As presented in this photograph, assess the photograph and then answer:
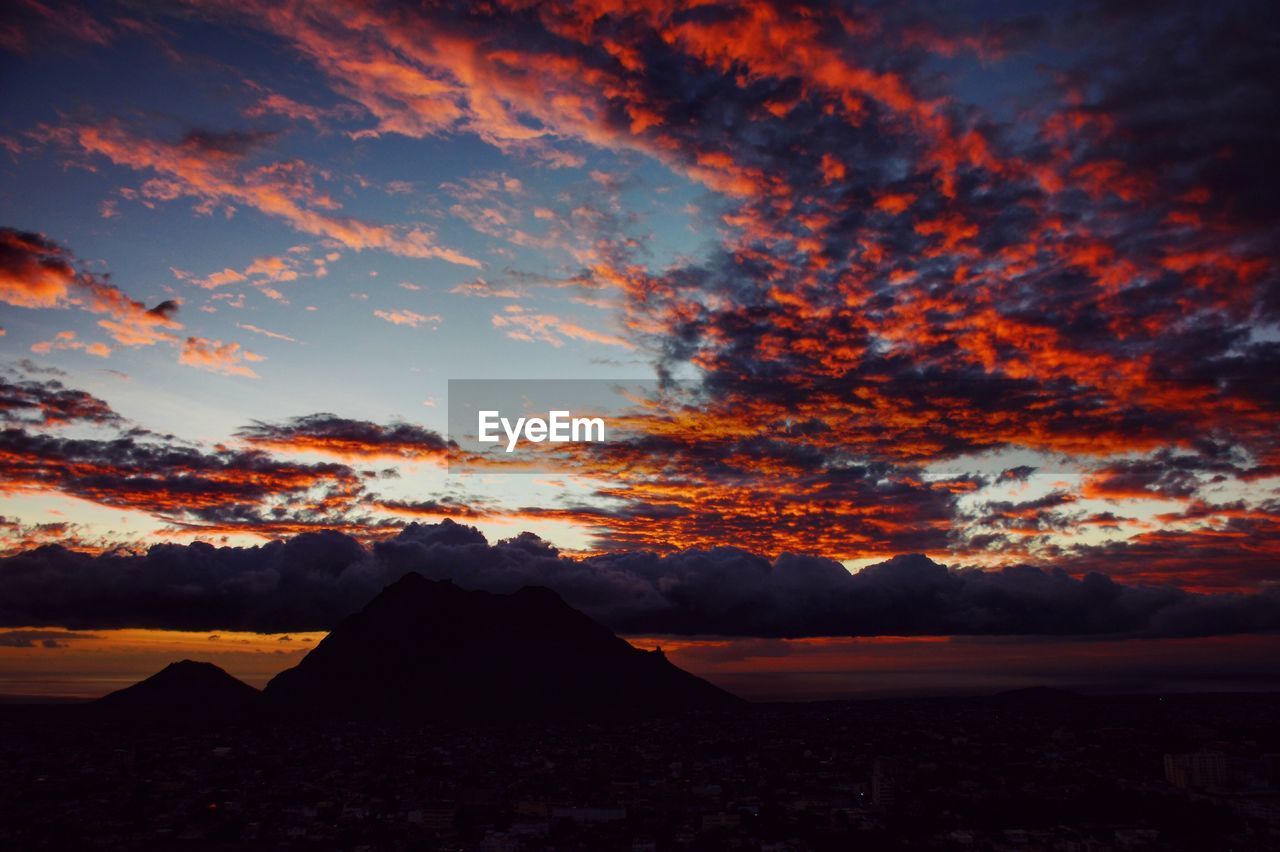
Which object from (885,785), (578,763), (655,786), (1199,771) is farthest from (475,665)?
(1199,771)

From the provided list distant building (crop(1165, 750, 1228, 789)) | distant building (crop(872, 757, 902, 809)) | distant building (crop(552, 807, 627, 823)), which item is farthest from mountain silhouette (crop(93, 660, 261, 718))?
distant building (crop(1165, 750, 1228, 789))

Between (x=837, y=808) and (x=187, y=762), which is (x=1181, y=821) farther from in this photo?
(x=187, y=762)

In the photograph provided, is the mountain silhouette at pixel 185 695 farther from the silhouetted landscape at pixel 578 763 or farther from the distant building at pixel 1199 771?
the distant building at pixel 1199 771

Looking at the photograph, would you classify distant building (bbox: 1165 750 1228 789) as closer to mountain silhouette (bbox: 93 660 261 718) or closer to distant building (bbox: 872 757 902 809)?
distant building (bbox: 872 757 902 809)

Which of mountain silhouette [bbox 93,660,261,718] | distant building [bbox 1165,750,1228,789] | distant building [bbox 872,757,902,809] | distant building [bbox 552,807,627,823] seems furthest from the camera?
mountain silhouette [bbox 93,660,261,718]

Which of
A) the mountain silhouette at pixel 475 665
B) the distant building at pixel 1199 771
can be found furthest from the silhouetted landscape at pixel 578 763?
the mountain silhouette at pixel 475 665

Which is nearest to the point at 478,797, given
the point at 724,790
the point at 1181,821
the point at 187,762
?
the point at 724,790
